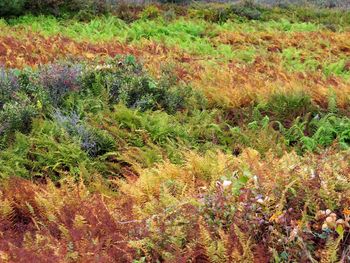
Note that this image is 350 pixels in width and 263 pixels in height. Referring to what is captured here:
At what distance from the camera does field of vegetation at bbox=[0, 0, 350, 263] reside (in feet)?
10.2

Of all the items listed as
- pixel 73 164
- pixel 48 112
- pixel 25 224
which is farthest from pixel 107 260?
pixel 48 112

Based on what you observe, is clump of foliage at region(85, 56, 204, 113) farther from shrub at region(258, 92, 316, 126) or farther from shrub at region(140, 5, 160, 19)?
shrub at region(140, 5, 160, 19)

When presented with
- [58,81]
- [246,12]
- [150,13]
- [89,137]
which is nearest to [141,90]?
[58,81]

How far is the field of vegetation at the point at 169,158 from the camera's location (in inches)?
122

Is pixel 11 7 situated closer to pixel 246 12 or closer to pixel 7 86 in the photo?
pixel 246 12

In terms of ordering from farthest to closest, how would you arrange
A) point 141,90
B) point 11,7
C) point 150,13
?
1. point 150,13
2. point 11,7
3. point 141,90

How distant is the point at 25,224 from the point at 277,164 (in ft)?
6.96

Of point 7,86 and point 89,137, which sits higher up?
point 7,86

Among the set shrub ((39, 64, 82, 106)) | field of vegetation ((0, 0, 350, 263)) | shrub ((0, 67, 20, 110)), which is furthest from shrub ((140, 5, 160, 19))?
shrub ((0, 67, 20, 110))

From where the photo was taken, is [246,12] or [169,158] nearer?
[169,158]

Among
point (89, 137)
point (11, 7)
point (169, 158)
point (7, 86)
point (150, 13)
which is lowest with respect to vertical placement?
point (150, 13)

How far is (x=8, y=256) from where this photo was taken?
10.1ft

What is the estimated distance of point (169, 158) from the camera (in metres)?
5.82

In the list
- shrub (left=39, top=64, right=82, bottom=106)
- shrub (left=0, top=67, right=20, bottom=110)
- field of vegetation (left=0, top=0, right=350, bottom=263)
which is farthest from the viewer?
shrub (left=39, top=64, right=82, bottom=106)
